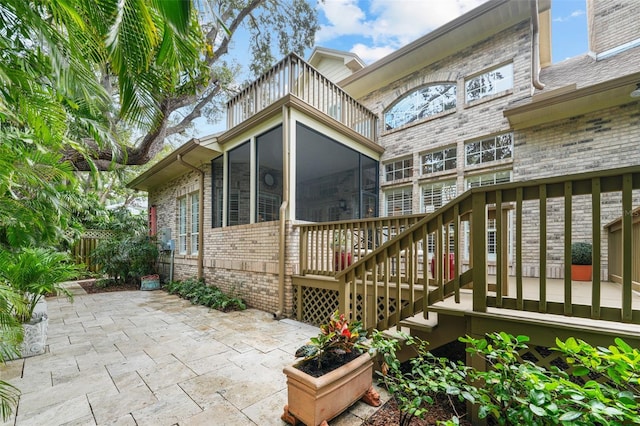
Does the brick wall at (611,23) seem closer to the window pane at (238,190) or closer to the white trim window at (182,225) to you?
the window pane at (238,190)

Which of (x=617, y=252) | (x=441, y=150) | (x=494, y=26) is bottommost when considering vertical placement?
(x=617, y=252)

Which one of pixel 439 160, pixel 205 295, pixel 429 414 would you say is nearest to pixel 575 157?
pixel 439 160

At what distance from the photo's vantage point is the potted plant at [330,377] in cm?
190

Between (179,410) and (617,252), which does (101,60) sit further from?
(617,252)

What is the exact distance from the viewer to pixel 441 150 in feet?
21.4

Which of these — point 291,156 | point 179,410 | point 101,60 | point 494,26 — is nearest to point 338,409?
point 179,410

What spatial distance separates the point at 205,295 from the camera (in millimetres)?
5941

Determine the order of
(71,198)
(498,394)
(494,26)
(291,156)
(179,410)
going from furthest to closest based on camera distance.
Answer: (494,26)
(71,198)
(291,156)
(179,410)
(498,394)

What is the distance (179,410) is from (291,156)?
3.80m

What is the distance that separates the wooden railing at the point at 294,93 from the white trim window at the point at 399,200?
1.99 m

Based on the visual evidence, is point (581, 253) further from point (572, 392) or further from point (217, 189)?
point (217, 189)

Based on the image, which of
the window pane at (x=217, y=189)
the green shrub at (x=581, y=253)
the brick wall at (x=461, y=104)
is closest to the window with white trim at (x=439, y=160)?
the brick wall at (x=461, y=104)

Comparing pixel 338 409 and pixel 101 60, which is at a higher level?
Result: pixel 101 60

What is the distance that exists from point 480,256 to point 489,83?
5716 millimetres
